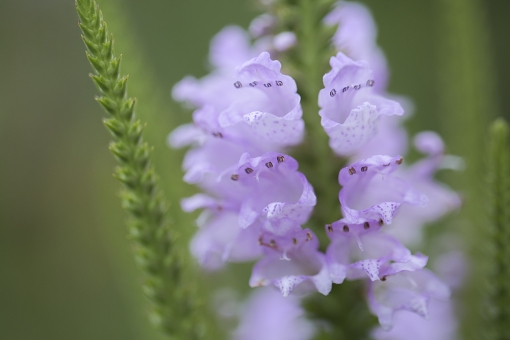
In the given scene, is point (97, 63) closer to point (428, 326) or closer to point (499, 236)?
point (499, 236)

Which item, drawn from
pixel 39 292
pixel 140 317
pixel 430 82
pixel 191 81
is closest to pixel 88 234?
pixel 39 292

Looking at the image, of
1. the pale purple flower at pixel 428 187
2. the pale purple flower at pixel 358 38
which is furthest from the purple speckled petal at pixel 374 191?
the pale purple flower at pixel 358 38

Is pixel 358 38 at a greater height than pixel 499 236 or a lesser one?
greater

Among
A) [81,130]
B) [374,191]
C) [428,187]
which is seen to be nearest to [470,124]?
[428,187]

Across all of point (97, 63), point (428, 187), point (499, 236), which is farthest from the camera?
point (428, 187)

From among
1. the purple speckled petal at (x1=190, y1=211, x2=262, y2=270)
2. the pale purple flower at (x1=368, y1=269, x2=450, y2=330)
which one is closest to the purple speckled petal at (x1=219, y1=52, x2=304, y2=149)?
the purple speckled petal at (x1=190, y1=211, x2=262, y2=270)

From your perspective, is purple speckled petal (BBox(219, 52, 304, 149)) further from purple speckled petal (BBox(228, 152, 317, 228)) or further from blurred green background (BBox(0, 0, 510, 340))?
blurred green background (BBox(0, 0, 510, 340))
